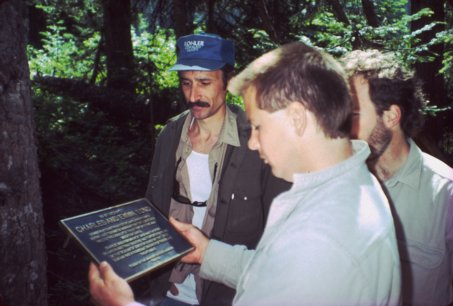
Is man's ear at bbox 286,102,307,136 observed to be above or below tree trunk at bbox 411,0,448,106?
below

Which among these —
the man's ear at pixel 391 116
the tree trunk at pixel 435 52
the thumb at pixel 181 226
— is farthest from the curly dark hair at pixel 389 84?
the tree trunk at pixel 435 52

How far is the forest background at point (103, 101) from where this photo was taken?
2836 mm

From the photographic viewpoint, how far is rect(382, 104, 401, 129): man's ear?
246 cm

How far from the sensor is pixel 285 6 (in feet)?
28.6

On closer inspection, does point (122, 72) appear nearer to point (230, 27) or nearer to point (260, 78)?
point (230, 27)

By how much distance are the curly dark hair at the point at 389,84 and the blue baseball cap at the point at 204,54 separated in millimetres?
1125

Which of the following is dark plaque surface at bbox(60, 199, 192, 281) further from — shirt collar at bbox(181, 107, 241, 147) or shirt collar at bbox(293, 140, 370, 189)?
shirt collar at bbox(293, 140, 370, 189)

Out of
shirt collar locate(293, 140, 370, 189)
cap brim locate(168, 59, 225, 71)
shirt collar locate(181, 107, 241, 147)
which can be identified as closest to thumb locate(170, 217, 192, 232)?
shirt collar locate(181, 107, 241, 147)

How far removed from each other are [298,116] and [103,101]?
10.0 meters

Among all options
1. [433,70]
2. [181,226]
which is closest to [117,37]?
[433,70]

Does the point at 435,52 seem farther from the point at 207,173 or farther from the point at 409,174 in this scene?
the point at 207,173

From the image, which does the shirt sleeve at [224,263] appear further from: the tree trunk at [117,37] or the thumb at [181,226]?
the tree trunk at [117,37]

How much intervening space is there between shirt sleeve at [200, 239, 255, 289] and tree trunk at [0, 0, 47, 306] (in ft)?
5.26

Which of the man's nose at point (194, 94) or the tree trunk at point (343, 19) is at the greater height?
the tree trunk at point (343, 19)
